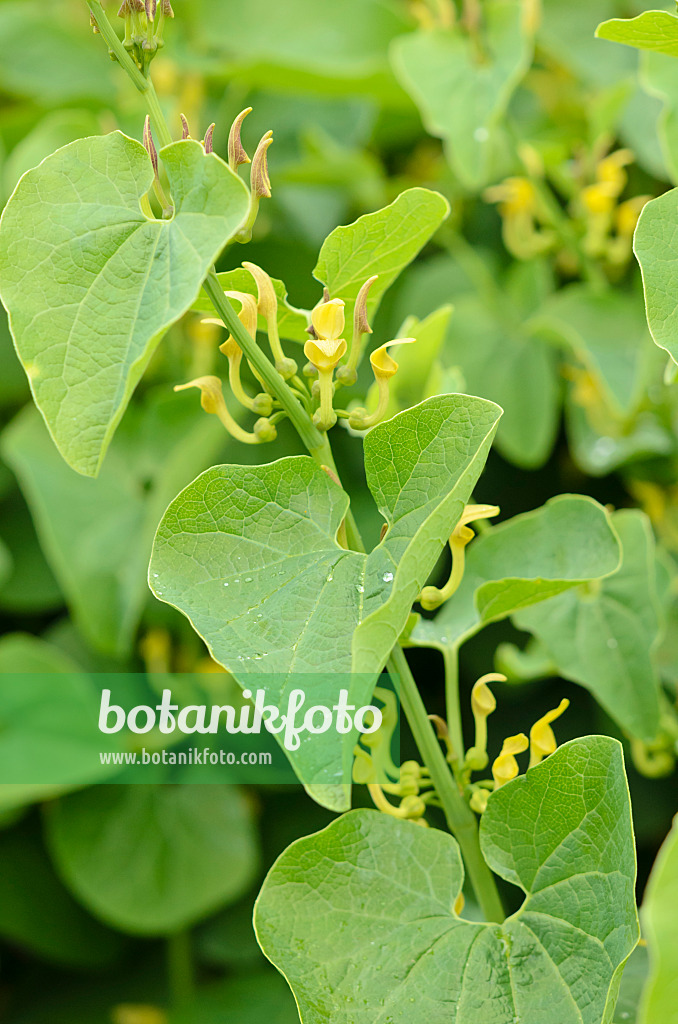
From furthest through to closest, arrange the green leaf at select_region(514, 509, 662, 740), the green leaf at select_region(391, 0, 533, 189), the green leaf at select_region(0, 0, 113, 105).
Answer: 1. the green leaf at select_region(0, 0, 113, 105)
2. the green leaf at select_region(391, 0, 533, 189)
3. the green leaf at select_region(514, 509, 662, 740)

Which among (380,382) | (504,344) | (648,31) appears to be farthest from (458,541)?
(504,344)

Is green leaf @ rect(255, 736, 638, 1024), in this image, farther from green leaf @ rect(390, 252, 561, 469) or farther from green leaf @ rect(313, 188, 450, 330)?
green leaf @ rect(390, 252, 561, 469)

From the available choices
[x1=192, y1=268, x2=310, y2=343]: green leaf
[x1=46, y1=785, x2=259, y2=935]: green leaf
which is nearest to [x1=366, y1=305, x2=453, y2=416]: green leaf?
[x1=192, y1=268, x2=310, y2=343]: green leaf

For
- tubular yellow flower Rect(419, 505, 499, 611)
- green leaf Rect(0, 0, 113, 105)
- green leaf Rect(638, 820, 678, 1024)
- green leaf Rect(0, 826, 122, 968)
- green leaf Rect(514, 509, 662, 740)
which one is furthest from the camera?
green leaf Rect(0, 0, 113, 105)

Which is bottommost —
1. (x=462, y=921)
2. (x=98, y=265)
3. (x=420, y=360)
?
(x=462, y=921)

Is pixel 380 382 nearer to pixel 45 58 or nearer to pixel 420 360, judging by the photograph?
pixel 420 360

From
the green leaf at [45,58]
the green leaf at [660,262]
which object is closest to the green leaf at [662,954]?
the green leaf at [660,262]
